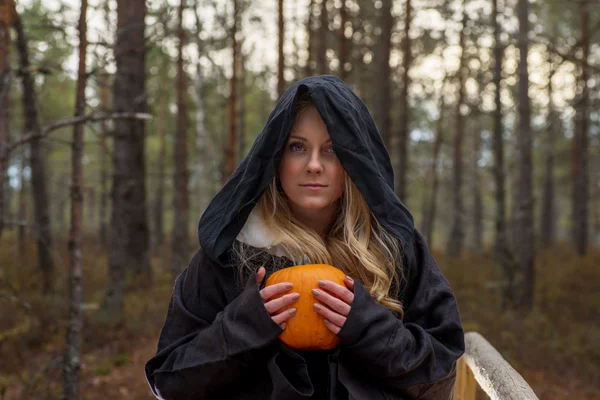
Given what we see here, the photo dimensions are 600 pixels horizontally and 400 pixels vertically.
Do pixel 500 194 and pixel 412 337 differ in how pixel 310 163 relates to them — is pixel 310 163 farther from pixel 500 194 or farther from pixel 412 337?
pixel 500 194

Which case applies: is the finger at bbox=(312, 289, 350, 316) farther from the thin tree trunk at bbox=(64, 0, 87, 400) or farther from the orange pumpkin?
the thin tree trunk at bbox=(64, 0, 87, 400)

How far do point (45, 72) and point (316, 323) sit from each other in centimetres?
320

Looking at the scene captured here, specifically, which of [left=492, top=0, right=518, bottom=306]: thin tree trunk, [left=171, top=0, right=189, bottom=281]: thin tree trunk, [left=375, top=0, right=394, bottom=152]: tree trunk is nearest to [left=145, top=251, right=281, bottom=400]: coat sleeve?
[left=375, top=0, right=394, bottom=152]: tree trunk

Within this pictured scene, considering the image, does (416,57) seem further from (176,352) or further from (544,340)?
(176,352)

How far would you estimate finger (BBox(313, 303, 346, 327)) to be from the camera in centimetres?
216

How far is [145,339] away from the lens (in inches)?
355

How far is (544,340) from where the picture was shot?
924cm

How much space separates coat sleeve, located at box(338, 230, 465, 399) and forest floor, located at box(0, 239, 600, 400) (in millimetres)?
3627

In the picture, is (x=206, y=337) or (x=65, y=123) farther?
(x=65, y=123)

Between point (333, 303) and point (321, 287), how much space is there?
0.25 ft

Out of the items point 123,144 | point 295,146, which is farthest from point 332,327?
point 123,144

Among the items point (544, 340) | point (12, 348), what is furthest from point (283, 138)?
point (544, 340)

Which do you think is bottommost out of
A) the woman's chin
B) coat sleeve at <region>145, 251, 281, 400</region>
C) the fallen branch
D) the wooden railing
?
the wooden railing

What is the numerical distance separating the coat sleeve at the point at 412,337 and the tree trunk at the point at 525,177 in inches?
338
